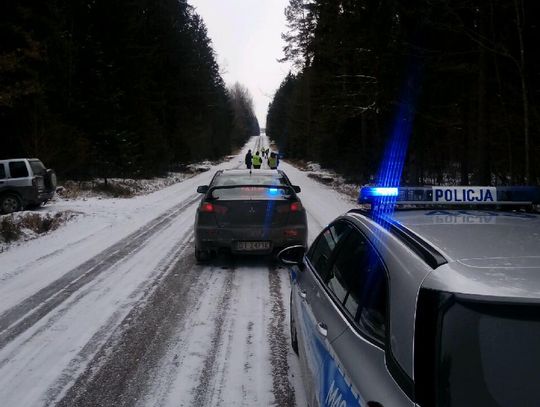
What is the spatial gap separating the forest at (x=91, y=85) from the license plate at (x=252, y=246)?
46.5ft

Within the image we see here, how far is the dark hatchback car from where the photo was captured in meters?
8.30

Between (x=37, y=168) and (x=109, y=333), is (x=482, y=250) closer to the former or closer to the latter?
(x=109, y=333)

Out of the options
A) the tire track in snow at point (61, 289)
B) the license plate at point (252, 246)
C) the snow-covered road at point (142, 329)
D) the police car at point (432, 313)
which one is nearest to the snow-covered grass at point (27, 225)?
the snow-covered road at point (142, 329)

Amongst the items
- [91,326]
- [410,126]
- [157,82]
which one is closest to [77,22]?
[157,82]

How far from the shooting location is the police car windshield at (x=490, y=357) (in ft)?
5.57

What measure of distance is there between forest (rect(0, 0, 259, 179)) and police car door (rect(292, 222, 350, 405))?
17563 millimetres

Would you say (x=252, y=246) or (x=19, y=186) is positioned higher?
(x=19, y=186)

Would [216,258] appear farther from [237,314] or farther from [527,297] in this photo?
[527,297]

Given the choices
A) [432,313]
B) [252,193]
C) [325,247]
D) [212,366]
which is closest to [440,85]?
[252,193]

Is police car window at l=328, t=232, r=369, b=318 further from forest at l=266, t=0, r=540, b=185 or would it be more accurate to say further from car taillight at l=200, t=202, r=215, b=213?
forest at l=266, t=0, r=540, b=185

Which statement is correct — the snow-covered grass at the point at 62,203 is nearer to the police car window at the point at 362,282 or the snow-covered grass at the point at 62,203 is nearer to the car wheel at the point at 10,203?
the car wheel at the point at 10,203

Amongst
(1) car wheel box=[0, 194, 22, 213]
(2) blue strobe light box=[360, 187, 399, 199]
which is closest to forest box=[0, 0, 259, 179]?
(1) car wheel box=[0, 194, 22, 213]

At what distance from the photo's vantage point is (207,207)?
8445 mm

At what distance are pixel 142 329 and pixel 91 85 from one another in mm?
24874
